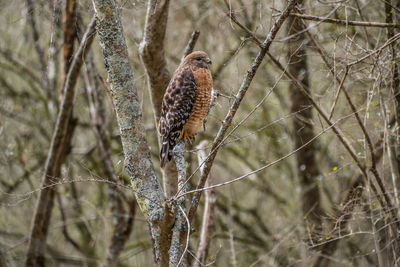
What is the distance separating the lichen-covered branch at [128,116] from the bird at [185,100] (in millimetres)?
1675

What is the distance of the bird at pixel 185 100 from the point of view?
4.95 metres

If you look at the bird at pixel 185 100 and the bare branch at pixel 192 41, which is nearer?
the bare branch at pixel 192 41

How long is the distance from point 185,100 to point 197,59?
1.80 feet

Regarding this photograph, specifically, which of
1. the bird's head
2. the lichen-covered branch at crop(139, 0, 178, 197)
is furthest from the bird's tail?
the bird's head

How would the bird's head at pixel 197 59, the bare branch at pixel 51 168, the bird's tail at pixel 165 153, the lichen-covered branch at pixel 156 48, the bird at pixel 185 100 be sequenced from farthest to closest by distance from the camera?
the bare branch at pixel 51 168 → the bird's head at pixel 197 59 → the bird at pixel 185 100 → the bird's tail at pixel 165 153 → the lichen-covered branch at pixel 156 48

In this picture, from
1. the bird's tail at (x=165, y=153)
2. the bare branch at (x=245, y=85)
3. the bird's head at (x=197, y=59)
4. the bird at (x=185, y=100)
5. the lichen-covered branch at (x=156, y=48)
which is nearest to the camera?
the bare branch at (x=245, y=85)

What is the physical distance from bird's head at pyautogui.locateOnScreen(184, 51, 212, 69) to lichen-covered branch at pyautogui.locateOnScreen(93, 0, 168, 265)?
218 cm

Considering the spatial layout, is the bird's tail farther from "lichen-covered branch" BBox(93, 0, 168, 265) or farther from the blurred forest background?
"lichen-covered branch" BBox(93, 0, 168, 265)

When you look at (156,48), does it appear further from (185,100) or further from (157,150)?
(157,150)

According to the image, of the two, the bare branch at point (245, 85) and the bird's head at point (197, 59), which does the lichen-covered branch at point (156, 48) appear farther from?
the bare branch at point (245, 85)

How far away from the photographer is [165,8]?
179 inches

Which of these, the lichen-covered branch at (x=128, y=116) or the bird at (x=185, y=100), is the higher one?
the bird at (x=185, y=100)

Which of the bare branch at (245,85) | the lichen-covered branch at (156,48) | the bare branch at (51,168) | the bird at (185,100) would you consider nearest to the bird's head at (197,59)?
the bird at (185,100)

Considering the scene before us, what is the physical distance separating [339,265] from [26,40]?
6812 mm
